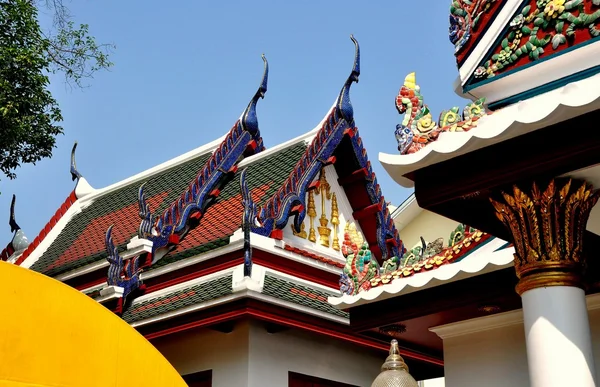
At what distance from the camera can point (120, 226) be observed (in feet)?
47.7

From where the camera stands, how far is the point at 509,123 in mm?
4891

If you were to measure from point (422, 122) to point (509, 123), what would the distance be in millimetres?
744

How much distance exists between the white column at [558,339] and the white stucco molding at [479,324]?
2969 mm

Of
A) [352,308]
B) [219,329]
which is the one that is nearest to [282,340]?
[219,329]

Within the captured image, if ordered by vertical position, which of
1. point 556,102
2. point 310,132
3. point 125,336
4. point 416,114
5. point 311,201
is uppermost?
point 310,132

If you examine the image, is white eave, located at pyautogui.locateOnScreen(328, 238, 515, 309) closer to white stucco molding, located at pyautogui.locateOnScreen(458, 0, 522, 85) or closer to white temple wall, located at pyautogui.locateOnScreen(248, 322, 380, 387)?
white stucco molding, located at pyautogui.locateOnScreen(458, 0, 522, 85)

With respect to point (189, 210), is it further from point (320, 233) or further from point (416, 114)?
point (416, 114)

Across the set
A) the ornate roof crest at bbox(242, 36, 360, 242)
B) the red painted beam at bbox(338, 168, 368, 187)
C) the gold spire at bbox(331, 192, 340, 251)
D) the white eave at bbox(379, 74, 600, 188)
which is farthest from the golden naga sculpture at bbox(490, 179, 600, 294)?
the red painted beam at bbox(338, 168, 368, 187)

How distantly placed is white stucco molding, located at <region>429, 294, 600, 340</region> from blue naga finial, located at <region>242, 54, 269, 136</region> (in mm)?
5935

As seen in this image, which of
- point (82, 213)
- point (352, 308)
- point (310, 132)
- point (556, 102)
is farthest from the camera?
point (82, 213)

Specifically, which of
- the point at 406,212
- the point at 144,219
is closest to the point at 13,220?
the point at 144,219

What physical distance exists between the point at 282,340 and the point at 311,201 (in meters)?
2.61

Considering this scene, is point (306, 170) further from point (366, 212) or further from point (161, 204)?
point (161, 204)

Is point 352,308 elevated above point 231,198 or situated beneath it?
situated beneath
